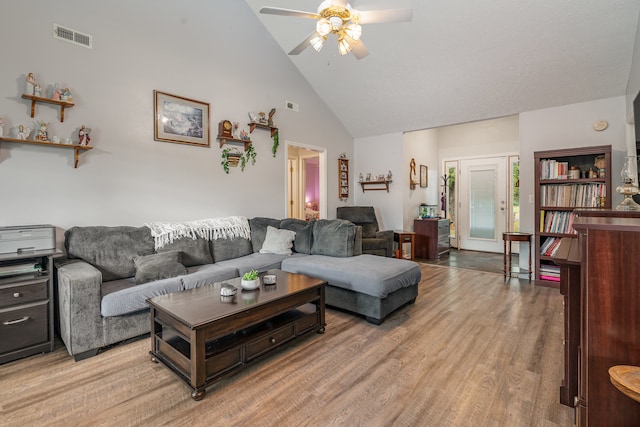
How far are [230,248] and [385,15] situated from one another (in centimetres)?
286

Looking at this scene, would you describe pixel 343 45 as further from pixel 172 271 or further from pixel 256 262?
pixel 172 271

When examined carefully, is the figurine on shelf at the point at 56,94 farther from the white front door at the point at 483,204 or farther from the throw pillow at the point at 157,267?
the white front door at the point at 483,204

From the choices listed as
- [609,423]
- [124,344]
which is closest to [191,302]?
[124,344]

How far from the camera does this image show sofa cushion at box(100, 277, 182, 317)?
2.29m

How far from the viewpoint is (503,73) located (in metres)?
3.90

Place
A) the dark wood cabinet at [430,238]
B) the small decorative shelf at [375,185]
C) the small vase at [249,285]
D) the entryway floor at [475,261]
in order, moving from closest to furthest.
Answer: the small vase at [249,285] < the entryway floor at [475,261] < the dark wood cabinet at [430,238] < the small decorative shelf at [375,185]

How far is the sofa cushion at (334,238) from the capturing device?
11.7 ft

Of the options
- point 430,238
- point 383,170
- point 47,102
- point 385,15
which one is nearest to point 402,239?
point 430,238

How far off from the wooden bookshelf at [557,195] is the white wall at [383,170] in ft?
7.27

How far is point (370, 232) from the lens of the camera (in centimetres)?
545

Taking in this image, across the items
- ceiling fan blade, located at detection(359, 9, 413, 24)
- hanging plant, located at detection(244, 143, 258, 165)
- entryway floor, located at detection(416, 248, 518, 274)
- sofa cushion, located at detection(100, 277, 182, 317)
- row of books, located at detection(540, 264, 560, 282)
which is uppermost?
ceiling fan blade, located at detection(359, 9, 413, 24)

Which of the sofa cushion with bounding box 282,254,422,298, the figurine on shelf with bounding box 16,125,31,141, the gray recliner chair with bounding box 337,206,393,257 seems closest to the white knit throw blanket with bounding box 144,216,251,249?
the sofa cushion with bounding box 282,254,422,298

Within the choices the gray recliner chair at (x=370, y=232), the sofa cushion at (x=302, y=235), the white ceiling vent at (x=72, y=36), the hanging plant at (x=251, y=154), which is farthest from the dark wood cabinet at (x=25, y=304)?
the gray recliner chair at (x=370, y=232)

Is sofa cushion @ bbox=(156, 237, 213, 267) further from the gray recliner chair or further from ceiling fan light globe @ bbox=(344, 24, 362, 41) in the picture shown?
ceiling fan light globe @ bbox=(344, 24, 362, 41)
